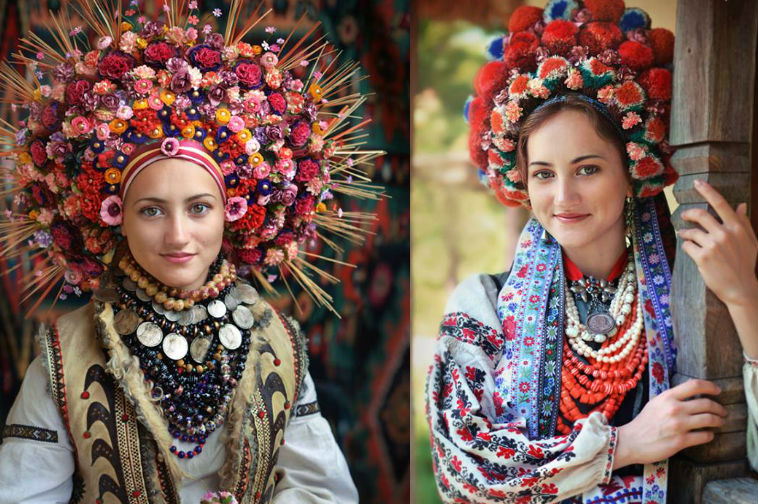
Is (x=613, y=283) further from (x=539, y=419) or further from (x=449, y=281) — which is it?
(x=449, y=281)

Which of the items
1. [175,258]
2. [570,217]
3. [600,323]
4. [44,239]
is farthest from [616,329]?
[44,239]

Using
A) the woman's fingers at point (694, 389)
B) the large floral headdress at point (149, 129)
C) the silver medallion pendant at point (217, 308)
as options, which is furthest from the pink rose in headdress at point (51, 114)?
the woman's fingers at point (694, 389)

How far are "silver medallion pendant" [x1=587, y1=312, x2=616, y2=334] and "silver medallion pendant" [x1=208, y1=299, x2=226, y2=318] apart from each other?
0.91 metres

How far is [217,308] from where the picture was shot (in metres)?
1.94

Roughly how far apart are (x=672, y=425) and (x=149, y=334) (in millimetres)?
1217

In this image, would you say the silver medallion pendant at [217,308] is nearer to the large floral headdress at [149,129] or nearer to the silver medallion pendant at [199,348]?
the silver medallion pendant at [199,348]

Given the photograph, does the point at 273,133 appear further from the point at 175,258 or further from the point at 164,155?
the point at 175,258

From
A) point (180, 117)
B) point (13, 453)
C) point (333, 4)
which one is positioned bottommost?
point (13, 453)

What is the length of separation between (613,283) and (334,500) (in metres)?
0.91

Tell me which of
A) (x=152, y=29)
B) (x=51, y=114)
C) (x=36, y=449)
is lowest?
(x=36, y=449)

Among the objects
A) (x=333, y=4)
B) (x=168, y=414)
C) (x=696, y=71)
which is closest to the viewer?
(x=696, y=71)

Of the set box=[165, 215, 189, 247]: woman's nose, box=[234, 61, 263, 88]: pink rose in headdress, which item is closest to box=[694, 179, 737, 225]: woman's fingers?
box=[234, 61, 263, 88]: pink rose in headdress

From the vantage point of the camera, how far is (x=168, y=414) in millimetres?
1843

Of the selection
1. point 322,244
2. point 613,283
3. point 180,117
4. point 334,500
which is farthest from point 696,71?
point 322,244
